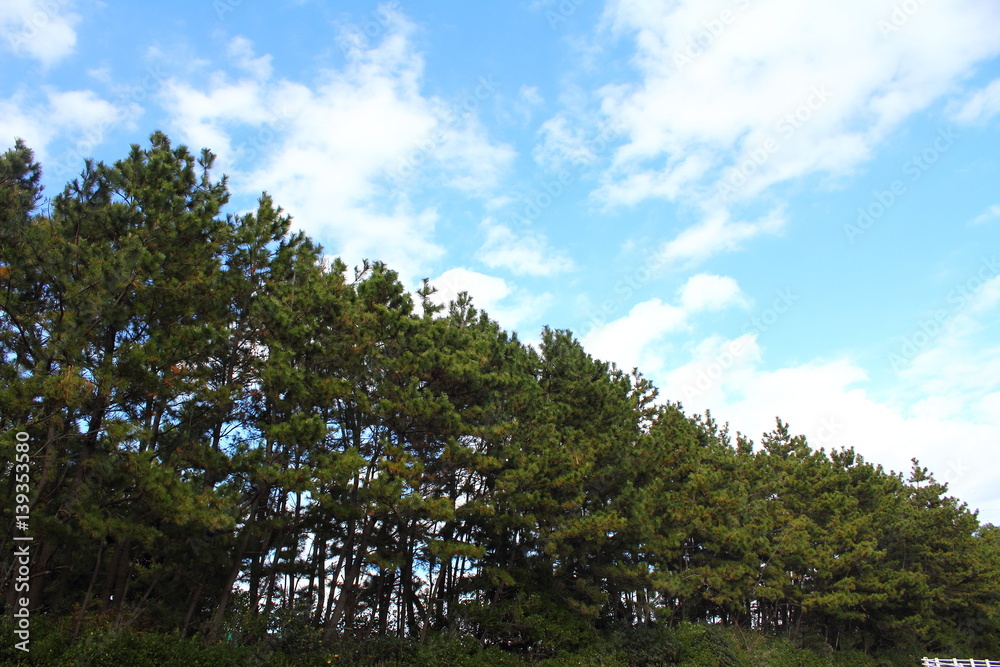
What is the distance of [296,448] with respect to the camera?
542 inches

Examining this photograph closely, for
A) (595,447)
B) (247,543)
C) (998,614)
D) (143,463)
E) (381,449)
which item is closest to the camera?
Answer: (143,463)

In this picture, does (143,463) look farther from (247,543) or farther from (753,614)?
(753,614)

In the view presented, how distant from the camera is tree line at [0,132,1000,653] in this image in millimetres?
10320

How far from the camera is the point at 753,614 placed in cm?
3622

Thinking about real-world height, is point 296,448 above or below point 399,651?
above

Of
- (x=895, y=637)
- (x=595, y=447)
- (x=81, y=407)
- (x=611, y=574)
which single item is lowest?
(x=895, y=637)

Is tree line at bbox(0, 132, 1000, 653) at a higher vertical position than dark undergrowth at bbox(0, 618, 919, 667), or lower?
higher

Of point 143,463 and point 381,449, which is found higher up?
point 381,449

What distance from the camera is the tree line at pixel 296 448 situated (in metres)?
10.3

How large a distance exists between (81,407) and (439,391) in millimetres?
8729

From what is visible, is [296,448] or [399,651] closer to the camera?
[296,448]

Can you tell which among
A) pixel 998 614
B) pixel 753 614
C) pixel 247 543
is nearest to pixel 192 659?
pixel 247 543

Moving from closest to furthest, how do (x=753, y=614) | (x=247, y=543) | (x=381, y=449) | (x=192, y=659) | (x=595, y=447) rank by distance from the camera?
(x=192, y=659)
(x=247, y=543)
(x=381, y=449)
(x=595, y=447)
(x=753, y=614)

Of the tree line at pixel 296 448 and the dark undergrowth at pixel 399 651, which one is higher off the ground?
the tree line at pixel 296 448
